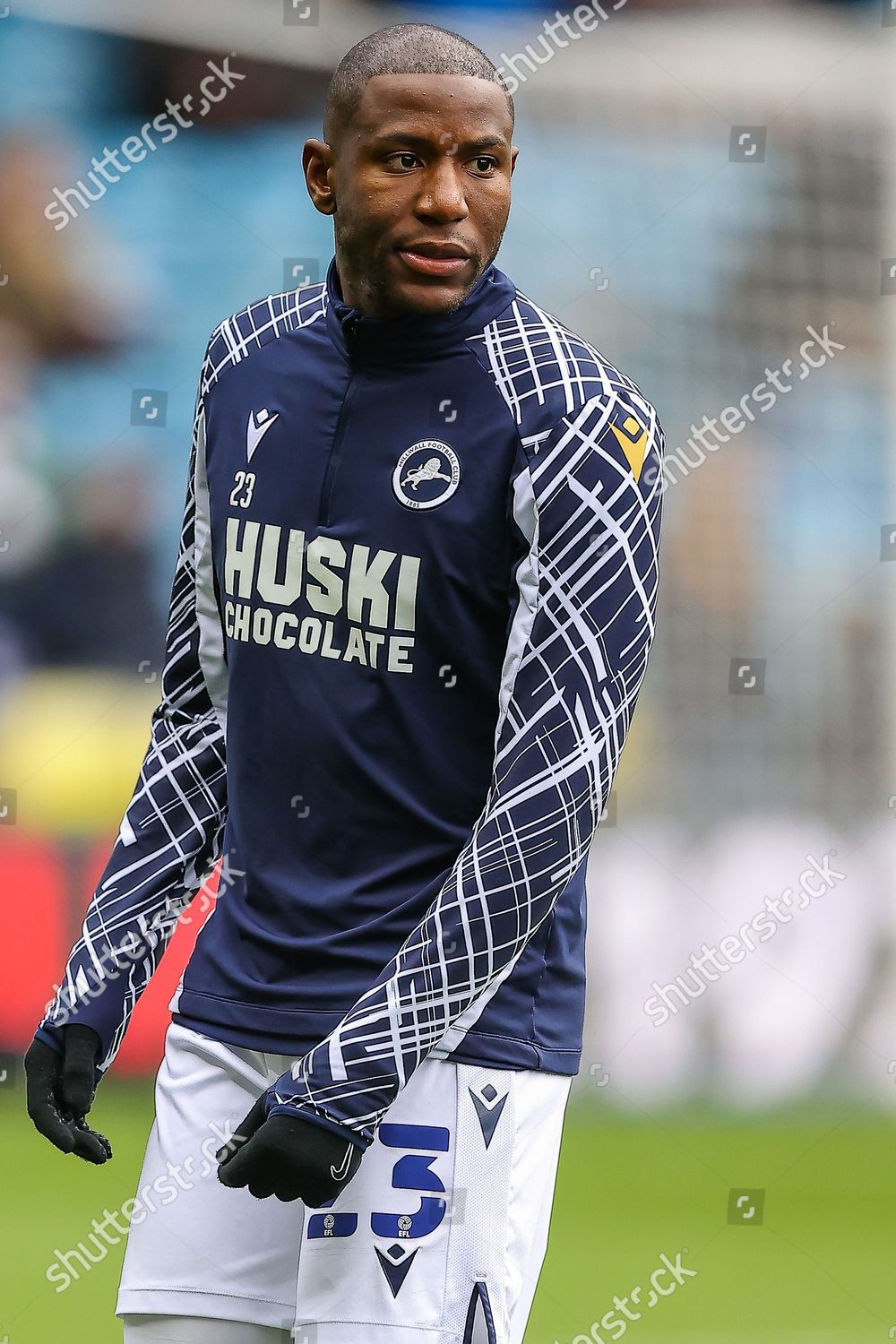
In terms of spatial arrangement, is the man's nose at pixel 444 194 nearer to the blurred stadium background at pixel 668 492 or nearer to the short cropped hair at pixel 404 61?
the short cropped hair at pixel 404 61

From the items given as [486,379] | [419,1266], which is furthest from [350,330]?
[419,1266]

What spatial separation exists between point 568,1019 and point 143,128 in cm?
276

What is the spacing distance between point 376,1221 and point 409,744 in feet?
1.29

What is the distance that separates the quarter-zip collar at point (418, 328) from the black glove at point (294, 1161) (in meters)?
0.65

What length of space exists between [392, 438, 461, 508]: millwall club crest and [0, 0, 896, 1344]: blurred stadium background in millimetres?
2345

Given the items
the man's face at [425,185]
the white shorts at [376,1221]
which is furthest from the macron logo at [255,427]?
the white shorts at [376,1221]

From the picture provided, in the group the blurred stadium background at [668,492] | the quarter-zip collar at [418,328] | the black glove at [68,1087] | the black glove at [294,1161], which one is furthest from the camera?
the blurred stadium background at [668,492]

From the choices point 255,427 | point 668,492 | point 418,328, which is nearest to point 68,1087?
point 255,427

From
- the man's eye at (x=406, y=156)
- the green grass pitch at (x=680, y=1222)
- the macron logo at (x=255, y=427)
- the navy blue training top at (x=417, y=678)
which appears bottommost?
the green grass pitch at (x=680, y=1222)

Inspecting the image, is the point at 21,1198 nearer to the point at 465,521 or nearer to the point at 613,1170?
the point at 613,1170

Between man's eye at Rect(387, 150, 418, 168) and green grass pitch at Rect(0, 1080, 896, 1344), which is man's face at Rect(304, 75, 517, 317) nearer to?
man's eye at Rect(387, 150, 418, 168)

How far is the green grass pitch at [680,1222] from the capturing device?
3.32m

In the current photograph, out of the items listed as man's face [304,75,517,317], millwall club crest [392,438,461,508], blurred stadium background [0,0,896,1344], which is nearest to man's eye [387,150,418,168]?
man's face [304,75,517,317]

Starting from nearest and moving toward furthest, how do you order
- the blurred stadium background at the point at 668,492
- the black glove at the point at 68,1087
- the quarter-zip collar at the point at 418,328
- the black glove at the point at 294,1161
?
1. the black glove at the point at 294,1161
2. the quarter-zip collar at the point at 418,328
3. the black glove at the point at 68,1087
4. the blurred stadium background at the point at 668,492
